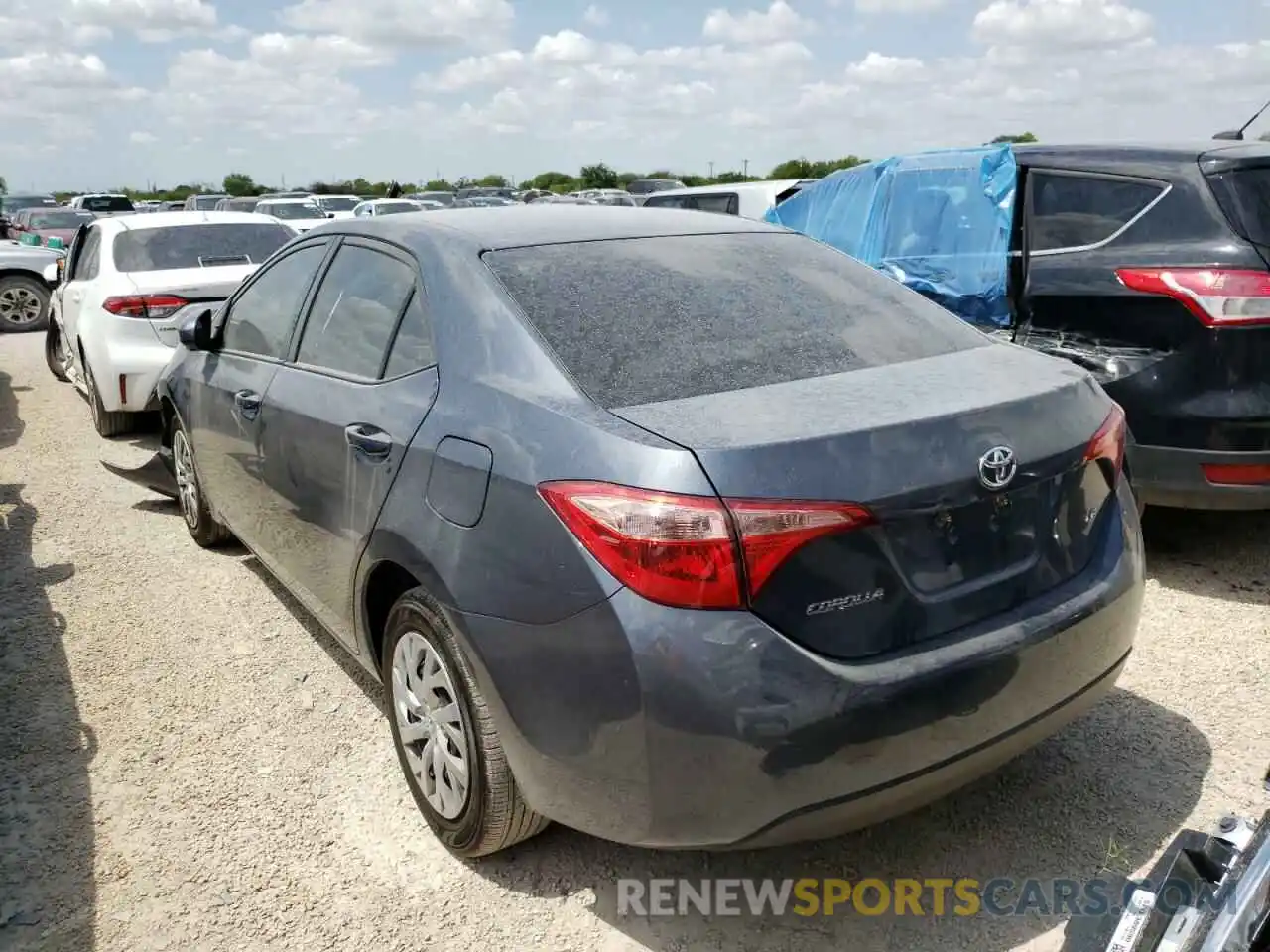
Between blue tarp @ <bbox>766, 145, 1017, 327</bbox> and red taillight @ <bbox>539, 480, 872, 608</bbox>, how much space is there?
137 inches

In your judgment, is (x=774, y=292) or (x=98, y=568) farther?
(x=98, y=568)

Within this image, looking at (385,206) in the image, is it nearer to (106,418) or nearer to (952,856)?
(106,418)

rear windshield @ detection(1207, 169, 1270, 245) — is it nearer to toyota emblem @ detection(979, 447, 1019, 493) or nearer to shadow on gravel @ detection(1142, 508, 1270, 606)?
shadow on gravel @ detection(1142, 508, 1270, 606)

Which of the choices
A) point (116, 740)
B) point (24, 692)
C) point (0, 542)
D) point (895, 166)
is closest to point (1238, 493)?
point (895, 166)

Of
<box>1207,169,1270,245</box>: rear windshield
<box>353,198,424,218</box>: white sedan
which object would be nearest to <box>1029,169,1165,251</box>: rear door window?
<box>1207,169,1270,245</box>: rear windshield

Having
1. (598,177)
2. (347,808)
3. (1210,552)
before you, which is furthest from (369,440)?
(598,177)

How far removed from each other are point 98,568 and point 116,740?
1857 millimetres

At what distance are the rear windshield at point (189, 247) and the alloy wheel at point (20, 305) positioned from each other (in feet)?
26.3

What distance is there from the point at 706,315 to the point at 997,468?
0.88m

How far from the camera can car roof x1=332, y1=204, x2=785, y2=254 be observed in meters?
2.97

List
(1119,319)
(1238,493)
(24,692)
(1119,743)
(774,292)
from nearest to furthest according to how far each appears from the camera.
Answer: (774,292), (1119,743), (24,692), (1238,493), (1119,319)

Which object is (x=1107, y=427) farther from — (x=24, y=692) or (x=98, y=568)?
(x=98, y=568)

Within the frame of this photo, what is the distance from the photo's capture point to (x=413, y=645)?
2707mm

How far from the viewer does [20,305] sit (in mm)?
14148
